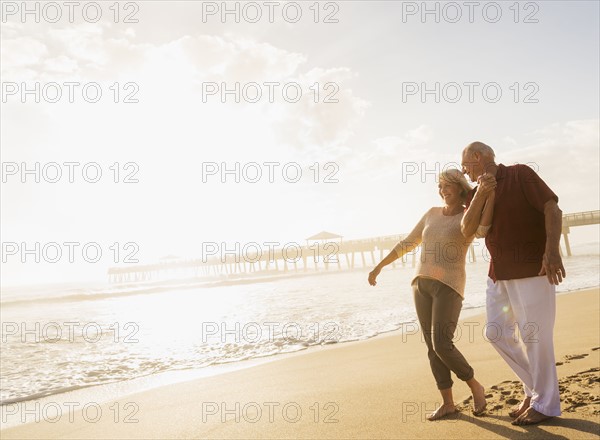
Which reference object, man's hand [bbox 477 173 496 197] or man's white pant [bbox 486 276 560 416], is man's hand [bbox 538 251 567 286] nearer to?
man's white pant [bbox 486 276 560 416]

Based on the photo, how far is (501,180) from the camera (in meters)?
3.15

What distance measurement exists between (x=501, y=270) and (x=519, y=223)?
345 millimetres

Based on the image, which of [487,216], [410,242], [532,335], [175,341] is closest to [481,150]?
[487,216]

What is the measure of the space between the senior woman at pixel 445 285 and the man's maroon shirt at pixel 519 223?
0.38 feet

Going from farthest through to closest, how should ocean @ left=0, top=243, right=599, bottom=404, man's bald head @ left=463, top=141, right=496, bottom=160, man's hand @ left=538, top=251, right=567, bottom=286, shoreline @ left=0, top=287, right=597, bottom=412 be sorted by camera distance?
ocean @ left=0, top=243, right=599, bottom=404 → shoreline @ left=0, top=287, right=597, bottom=412 → man's bald head @ left=463, top=141, right=496, bottom=160 → man's hand @ left=538, top=251, right=567, bottom=286

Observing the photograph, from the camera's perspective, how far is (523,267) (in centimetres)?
303

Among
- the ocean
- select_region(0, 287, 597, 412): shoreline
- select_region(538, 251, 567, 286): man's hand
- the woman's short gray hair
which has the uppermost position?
the woman's short gray hair

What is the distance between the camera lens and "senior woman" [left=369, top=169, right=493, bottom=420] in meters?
3.28

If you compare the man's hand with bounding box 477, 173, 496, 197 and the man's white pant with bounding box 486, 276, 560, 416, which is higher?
the man's hand with bounding box 477, 173, 496, 197

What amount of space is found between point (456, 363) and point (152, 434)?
250cm

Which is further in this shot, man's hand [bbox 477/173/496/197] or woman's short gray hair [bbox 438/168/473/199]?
woman's short gray hair [bbox 438/168/473/199]

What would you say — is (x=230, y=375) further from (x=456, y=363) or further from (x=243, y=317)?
(x=243, y=317)

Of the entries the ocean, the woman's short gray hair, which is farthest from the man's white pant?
the ocean

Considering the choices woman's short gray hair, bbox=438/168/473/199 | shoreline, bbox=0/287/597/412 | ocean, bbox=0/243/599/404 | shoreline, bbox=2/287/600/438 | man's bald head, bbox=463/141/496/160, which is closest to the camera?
man's bald head, bbox=463/141/496/160
